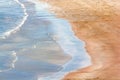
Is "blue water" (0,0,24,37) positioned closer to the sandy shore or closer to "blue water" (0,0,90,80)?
"blue water" (0,0,90,80)

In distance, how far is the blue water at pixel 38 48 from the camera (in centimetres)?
1107

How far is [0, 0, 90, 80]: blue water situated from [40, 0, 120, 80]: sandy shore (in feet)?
1.16

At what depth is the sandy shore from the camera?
10.8 meters

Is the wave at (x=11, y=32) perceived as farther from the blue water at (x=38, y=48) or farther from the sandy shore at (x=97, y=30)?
the sandy shore at (x=97, y=30)

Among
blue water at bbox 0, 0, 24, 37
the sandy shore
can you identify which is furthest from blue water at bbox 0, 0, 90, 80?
the sandy shore

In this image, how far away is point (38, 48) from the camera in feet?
44.7

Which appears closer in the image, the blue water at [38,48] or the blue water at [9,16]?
the blue water at [38,48]

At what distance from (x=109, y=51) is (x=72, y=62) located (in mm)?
1647

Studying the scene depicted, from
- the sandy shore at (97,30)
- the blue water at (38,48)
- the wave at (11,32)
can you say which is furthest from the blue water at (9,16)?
the sandy shore at (97,30)

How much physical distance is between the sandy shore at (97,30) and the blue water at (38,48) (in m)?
0.35

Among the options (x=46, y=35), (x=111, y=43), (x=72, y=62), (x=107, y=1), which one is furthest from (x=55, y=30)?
(x=107, y=1)

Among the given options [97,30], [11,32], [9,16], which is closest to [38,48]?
[11,32]

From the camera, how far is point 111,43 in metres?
14.2

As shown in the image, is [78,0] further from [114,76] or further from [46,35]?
[114,76]
